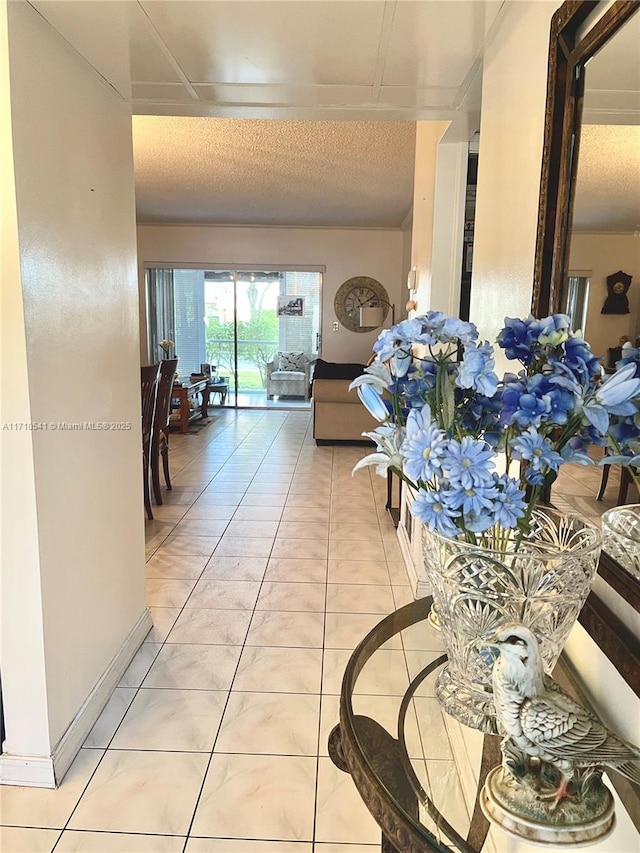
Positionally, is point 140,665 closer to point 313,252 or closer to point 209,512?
point 209,512

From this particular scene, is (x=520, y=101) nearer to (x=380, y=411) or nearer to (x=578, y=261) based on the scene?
(x=578, y=261)

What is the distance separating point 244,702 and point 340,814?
1.98ft

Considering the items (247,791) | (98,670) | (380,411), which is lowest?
(247,791)

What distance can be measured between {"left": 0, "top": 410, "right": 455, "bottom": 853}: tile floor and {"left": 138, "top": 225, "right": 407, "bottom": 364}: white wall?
4.81 m

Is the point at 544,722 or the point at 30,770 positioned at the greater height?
the point at 544,722

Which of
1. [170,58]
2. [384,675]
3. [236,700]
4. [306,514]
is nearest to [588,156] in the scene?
[384,675]

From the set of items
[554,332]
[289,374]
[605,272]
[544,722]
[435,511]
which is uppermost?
[605,272]

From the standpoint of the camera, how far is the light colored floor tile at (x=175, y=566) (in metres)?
3.29

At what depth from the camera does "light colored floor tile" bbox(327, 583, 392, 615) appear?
2920 millimetres

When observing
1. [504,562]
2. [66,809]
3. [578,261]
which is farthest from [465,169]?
[66,809]

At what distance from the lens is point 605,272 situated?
101cm

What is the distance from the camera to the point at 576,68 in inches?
43.3

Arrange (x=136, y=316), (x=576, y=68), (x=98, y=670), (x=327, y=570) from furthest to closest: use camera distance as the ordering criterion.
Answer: (x=327, y=570) < (x=136, y=316) < (x=98, y=670) < (x=576, y=68)

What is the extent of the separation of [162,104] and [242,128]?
2192 millimetres
